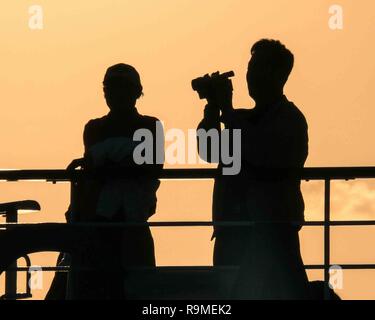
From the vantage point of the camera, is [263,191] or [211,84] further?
[211,84]

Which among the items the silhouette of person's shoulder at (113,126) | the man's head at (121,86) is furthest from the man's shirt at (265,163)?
the man's head at (121,86)

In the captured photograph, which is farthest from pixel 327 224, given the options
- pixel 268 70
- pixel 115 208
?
pixel 115 208

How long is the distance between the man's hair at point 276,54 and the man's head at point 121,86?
0.72 metres

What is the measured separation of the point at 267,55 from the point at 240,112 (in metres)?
0.35

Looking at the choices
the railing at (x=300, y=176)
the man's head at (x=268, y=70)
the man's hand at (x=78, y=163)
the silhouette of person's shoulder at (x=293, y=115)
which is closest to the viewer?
the railing at (x=300, y=176)

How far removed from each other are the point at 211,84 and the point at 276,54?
0.38m

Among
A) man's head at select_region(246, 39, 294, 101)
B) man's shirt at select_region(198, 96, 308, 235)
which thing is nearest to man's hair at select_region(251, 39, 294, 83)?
man's head at select_region(246, 39, 294, 101)

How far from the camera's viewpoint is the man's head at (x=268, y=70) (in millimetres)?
7254

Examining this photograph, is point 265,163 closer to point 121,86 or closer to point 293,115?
point 293,115

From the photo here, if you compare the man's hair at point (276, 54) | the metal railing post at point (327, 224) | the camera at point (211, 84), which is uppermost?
the man's hair at point (276, 54)

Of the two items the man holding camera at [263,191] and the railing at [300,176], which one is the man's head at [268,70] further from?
the railing at [300,176]

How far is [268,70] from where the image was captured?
286 inches
